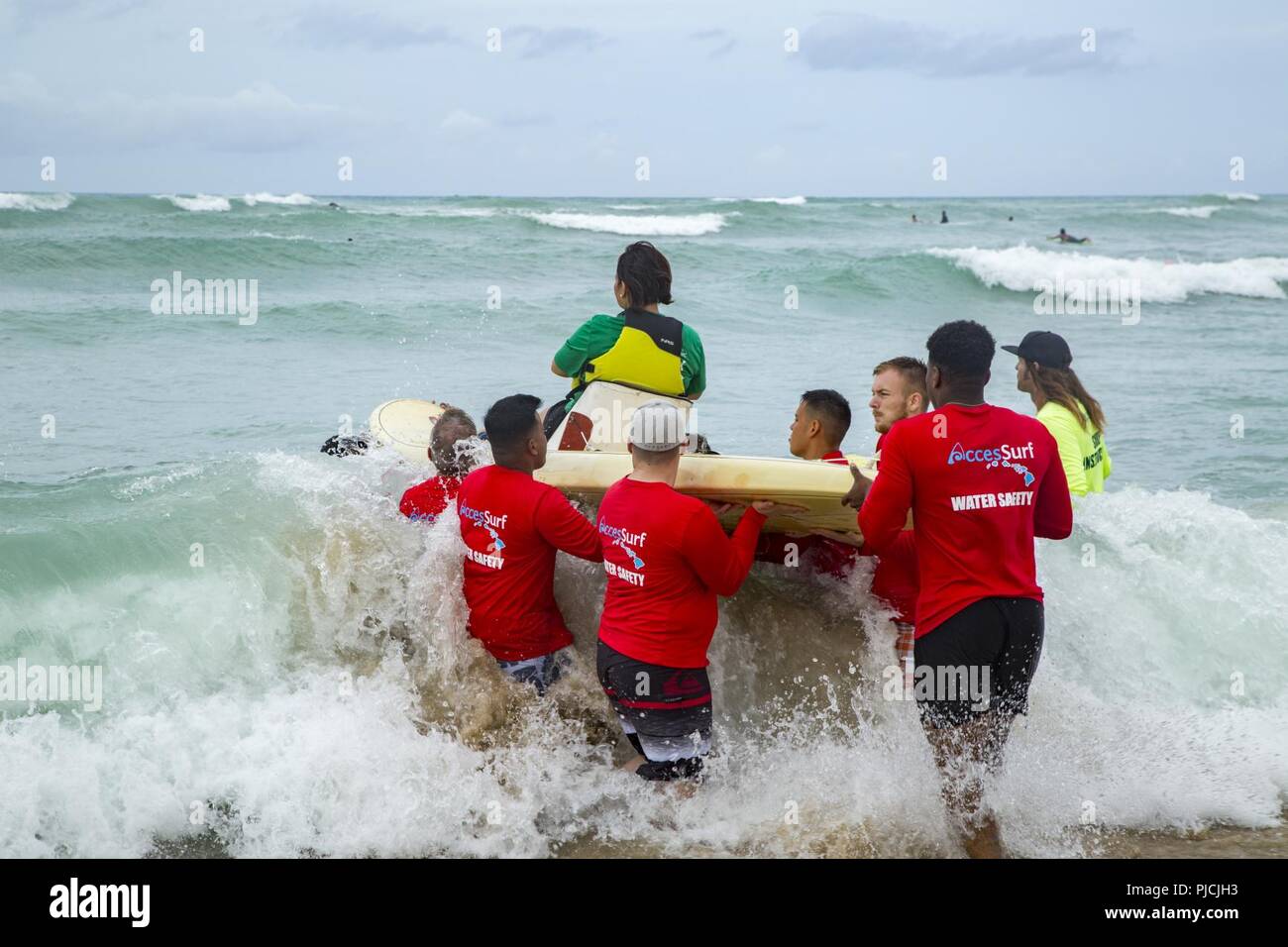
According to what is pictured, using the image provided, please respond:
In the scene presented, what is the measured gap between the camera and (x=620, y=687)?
4.37 metres

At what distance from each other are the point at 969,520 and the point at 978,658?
46cm

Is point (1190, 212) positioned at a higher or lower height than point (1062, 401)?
higher

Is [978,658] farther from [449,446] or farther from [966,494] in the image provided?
[449,446]

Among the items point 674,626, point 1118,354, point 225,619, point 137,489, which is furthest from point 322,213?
point 674,626

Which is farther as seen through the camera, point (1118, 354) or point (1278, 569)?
point (1118, 354)

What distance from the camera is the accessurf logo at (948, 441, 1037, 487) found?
3.83 m

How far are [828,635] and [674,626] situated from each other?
1260 mm

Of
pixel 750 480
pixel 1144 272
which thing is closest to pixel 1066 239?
pixel 1144 272

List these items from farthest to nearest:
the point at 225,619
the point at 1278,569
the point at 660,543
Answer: the point at 1278,569, the point at 225,619, the point at 660,543

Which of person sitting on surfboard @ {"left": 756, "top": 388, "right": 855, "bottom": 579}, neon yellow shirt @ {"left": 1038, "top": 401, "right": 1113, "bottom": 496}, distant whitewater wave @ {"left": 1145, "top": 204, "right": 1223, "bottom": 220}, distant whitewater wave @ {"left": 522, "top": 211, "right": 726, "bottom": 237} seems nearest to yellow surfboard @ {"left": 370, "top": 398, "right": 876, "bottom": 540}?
person sitting on surfboard @ {"left": 756, "top": 388, "right": 855, "bottom": 579}

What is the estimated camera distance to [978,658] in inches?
154

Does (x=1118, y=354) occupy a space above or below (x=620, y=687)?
above

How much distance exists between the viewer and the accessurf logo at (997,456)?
12.6ft
